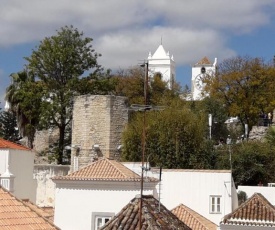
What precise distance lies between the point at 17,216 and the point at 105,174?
9339 mm

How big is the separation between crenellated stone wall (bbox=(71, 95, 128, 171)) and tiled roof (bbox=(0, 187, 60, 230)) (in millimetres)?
19933

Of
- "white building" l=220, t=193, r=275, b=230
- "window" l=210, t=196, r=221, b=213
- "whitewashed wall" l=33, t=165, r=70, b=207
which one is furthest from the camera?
"whitewashed wall" l=33, t=165, r=70, b=207

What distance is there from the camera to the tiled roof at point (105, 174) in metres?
18.8

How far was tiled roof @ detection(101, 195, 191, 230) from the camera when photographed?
955 cm

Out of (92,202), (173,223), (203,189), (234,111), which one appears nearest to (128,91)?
(234,111)

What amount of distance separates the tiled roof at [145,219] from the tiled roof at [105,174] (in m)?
8.32

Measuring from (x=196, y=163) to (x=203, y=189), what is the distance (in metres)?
7.27

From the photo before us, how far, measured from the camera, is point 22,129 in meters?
38.5

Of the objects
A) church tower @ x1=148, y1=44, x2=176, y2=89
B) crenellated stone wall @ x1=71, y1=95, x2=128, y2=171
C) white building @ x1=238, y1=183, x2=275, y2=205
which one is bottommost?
white building @ x1=238, y1=183, x2=275, y2=205

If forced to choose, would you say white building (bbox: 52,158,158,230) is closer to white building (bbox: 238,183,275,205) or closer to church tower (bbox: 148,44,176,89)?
white building (bbox: 238,183,275,205)

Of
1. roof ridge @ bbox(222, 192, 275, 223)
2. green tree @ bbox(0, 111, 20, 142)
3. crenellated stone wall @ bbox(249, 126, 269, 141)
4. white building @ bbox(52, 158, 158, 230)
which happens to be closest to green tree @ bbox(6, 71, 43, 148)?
green tree @ bbox(0, 111, 20, 142)

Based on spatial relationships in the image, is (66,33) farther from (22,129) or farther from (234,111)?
(234,111)

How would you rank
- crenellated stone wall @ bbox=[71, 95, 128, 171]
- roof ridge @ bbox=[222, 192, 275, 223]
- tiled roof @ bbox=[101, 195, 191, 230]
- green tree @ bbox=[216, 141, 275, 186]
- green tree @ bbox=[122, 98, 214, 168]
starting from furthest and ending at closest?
1. crenellated stone wall @ bbox=[71, 95, 128, 171]
2. green tree @ bbox=[122, 98, 214, 168]
3. green tree @ bbox=[216, 141, 275, 186]
4. roof ridge @ bbox=[222, 192, 275, 223]
5. tiled roof @ bbox=[101, 195, 191, 230]

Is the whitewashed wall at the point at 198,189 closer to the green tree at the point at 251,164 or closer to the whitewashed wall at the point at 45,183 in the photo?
the green tree at the point at 251,164
